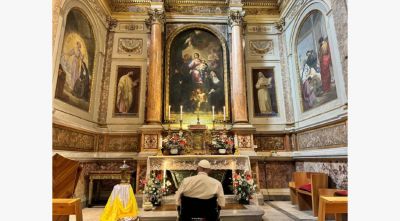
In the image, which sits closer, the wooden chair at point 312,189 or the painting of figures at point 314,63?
the wooden chair at point 312,189

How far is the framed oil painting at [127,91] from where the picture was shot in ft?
27.2

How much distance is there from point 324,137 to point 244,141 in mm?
2311

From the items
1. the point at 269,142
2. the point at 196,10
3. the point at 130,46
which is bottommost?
the point at 269,142

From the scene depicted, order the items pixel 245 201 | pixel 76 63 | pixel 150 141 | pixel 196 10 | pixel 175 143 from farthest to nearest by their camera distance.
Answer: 1. pixel 196 10
2. pixel 150 141
3. pixel 175 143
4. pixel 76 63
5. pixel 245 201

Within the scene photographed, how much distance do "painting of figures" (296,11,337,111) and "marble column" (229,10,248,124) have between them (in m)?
1.86

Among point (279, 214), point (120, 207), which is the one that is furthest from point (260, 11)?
point (120, 207)

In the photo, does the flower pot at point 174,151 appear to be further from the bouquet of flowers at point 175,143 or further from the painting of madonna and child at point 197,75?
the painting of madonna and child at point 197,75

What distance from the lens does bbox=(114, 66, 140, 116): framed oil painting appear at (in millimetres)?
8281

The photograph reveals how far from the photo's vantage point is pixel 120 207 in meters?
4.12

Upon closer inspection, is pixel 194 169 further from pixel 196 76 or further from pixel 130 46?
pixel 130 46

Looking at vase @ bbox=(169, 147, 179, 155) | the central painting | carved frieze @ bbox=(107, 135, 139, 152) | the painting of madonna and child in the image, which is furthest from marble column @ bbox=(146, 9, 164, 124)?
vase @ bbox=(169, 147, 179, 155)

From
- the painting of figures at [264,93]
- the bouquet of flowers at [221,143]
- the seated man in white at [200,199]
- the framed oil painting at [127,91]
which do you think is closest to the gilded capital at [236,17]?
the painting of figures at [264,93]

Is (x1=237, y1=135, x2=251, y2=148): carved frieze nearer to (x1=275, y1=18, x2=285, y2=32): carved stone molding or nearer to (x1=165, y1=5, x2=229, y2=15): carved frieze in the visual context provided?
(x1=275, y1=18, x2=285, y2=32): carved stone molding

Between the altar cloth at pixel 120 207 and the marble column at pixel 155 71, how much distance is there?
11.8 feet
